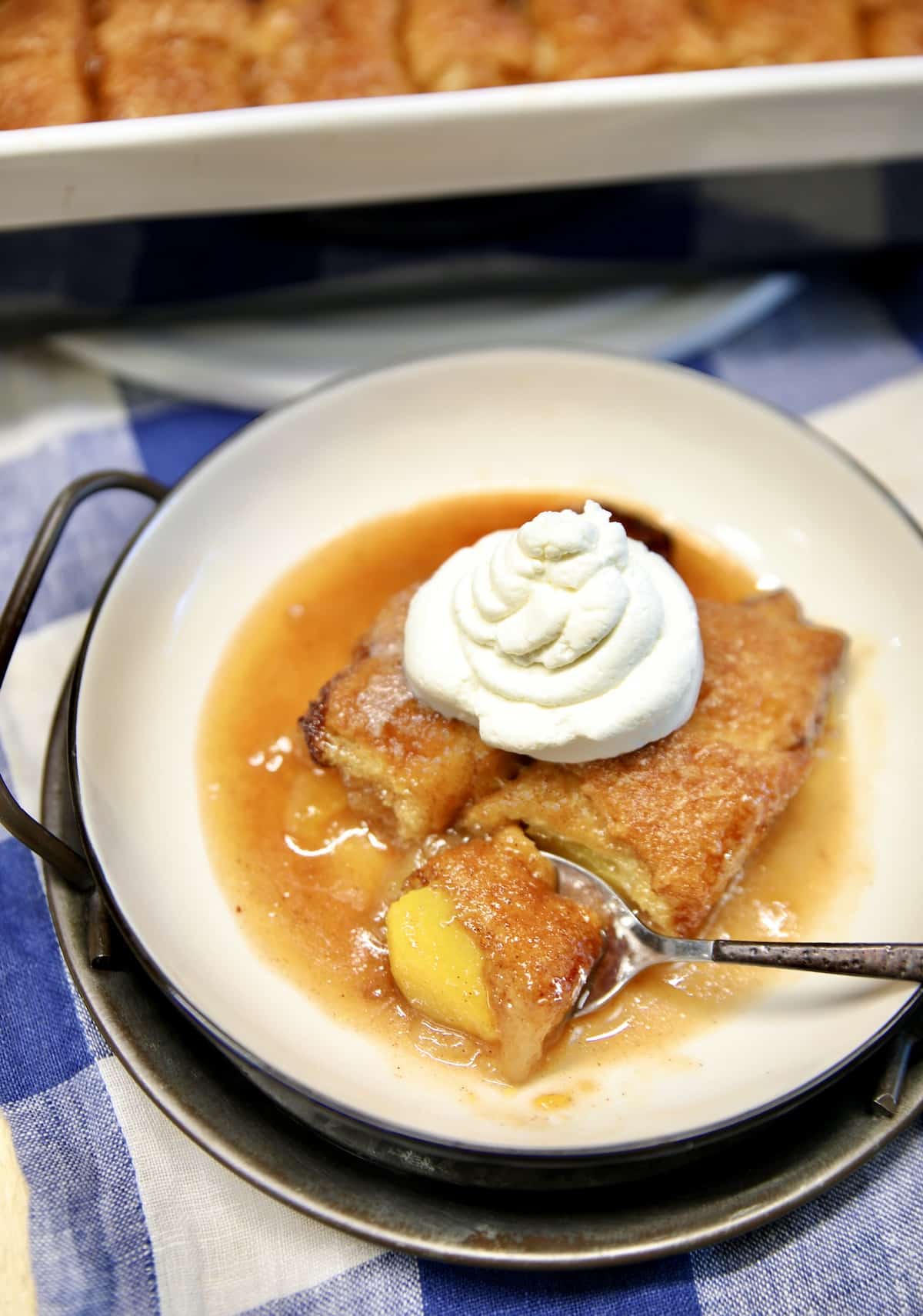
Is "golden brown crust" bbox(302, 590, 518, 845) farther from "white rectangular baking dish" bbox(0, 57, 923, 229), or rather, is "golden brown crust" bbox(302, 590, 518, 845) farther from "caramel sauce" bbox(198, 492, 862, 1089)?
"white rectangular baking dish" bbox(0, 57, 923, 229)

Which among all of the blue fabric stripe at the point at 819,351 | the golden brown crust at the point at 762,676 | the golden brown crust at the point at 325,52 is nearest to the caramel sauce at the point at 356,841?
the golden brown crust at the point at 762,676

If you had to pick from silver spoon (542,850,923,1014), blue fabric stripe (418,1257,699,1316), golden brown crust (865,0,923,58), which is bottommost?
blue fabric stripe (418,1257,699,1316)

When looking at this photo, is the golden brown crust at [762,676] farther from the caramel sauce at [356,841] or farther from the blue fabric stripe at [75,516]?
the blue fabric stripe at [75,516]

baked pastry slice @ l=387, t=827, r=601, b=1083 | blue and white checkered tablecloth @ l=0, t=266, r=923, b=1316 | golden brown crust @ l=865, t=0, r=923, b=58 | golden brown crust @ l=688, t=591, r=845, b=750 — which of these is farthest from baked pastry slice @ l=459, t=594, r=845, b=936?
golden brown crust @ l=865, t=0, r=923, b=58

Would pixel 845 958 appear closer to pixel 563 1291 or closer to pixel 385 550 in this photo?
pixel 563 1291

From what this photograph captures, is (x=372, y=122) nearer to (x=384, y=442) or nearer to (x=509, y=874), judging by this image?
(x=384, y=442)

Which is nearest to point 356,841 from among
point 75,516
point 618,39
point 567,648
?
point 567,648

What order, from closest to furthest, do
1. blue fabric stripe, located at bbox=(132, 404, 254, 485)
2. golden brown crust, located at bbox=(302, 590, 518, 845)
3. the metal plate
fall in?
the metal plate
golden brown crust, located at bbox=(302, 590, 518, 845)
blue fabric stripe, located at bbox=(132, 404, 254, 485)
